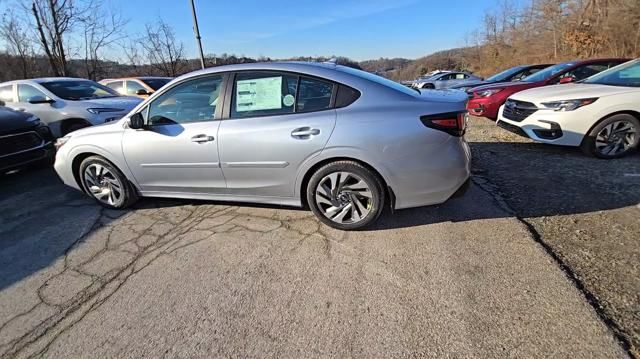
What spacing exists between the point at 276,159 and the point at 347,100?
2.80 feet

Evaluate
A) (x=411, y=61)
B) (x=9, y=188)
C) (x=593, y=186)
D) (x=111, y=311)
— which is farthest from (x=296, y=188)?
(x=411, y=61)

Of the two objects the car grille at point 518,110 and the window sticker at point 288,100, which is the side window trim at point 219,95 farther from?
the car grille at point 518,110

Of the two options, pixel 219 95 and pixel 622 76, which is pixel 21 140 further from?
pixel 622 76

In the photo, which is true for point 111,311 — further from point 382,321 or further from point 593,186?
point 593,186

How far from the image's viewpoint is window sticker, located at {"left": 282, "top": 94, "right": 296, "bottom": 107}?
2.97 metres

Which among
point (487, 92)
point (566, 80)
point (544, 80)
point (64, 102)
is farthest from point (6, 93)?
point (566, 80)

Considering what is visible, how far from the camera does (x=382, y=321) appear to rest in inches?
78.7

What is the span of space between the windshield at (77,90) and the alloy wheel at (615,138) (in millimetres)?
9006

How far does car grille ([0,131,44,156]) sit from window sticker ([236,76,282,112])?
4.20 metres

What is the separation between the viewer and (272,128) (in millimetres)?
2945

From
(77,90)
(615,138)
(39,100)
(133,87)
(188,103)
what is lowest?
(615,138)

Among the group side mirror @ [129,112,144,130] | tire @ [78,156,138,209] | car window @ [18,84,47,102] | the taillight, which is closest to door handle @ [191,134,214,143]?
side mirror @ [129,112,144,130]

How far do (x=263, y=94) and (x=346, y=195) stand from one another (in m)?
1.26

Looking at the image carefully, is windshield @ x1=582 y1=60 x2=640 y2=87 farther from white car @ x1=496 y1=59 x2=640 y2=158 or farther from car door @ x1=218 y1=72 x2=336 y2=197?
car door @ x1=218 y1=72 x2=336 y2=197
